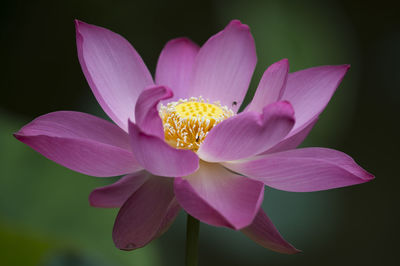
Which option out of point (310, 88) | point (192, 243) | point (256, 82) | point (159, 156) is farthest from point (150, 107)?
point (256, 82)

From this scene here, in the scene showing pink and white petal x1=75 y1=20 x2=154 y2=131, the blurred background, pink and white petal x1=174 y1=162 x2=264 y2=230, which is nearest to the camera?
A: pink and white petal x1=174 y1=162 x2=264 y2=230

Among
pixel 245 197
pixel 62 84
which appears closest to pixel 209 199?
pixel 245 197

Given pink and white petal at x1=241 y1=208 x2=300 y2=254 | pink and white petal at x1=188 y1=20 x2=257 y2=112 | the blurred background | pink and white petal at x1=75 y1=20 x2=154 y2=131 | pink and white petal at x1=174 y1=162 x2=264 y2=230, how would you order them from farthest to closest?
the blurred background, pink and white petal at x1=188 y1=20 x2=257 y2=112, pink and white petal at x1=75 y1=20 x2=154 y2=131, pink and white petal at x1=241 y1=208 x2=300 y2=254, pink and white petal at x1=174 y1=162 x2=264 y2=230

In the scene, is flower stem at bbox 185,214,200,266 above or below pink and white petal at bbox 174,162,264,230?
below

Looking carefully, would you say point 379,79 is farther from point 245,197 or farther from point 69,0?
point 245,197

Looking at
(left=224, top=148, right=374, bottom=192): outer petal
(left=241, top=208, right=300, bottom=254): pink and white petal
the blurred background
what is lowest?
the blurred background

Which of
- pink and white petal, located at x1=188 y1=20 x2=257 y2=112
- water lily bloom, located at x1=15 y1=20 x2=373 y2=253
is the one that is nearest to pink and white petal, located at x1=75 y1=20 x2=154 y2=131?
water lily bloom, located at x1=15 y1=20 x2=373 y2=253

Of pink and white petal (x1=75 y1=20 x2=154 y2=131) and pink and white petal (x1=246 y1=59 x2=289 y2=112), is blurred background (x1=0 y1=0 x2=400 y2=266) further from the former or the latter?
pink and white petal (x1=246 y1=59 x2=289 y2=112)
